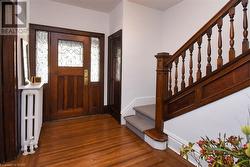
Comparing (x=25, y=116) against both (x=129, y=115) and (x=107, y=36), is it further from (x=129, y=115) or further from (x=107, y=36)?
(x=107, y=36)

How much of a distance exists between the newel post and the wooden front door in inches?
76.5

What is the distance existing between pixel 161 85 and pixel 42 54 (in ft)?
8.18

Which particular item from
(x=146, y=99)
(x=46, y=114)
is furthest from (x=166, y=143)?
(x=46, y=114)

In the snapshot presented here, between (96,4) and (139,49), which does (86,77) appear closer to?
(139,49)

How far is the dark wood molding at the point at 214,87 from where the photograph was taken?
1.48 meters

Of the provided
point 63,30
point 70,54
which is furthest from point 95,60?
point 63,30

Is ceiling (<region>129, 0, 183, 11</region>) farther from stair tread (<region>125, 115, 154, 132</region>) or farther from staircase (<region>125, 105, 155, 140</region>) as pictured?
stair tread (<region>125, 115, 154, 132</region>)

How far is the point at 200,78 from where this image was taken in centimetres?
190

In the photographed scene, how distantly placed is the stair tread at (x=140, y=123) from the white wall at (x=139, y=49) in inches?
9.8

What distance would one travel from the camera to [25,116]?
7.11 feet

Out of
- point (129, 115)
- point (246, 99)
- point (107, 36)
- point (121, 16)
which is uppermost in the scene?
point (121, 16)

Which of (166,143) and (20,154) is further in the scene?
(166,143)

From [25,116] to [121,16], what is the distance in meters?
2.49

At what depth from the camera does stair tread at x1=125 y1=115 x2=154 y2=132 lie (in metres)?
2.72
